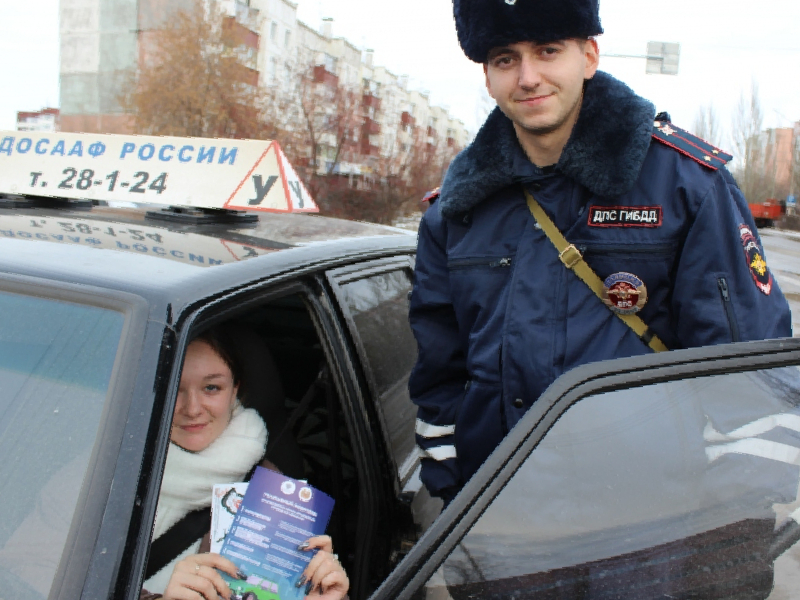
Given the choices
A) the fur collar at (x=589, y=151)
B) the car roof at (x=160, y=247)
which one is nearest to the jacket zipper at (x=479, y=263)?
the fur collar at (x=589, y=151)

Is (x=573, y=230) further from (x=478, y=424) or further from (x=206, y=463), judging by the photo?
(x=206, y=463)

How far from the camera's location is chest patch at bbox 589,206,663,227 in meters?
1.43

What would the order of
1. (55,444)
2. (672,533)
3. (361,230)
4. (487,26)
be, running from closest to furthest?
(672,533), (55,444), (487,26), (361,230)

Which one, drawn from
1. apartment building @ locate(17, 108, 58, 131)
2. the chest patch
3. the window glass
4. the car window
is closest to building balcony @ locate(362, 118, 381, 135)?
the window glass

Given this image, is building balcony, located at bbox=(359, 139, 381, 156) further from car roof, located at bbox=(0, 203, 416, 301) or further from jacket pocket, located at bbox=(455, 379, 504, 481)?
jacket pocket, located at bbox=(455, 379, 504, 481)

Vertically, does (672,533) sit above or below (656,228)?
below

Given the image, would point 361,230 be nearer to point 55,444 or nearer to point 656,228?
point 656,228

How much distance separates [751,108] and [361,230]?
46938mm

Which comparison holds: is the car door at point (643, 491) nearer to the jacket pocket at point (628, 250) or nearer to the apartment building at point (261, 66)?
the jacket pocket at point (628, 250)

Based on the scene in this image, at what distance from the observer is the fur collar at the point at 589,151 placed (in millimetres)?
1454

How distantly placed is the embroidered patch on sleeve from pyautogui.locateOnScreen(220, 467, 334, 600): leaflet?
3.26 feet

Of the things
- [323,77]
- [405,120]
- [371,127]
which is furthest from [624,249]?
[405,120]

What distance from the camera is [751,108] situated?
42.6 meters

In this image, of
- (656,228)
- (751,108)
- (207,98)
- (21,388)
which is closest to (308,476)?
(21,388)
